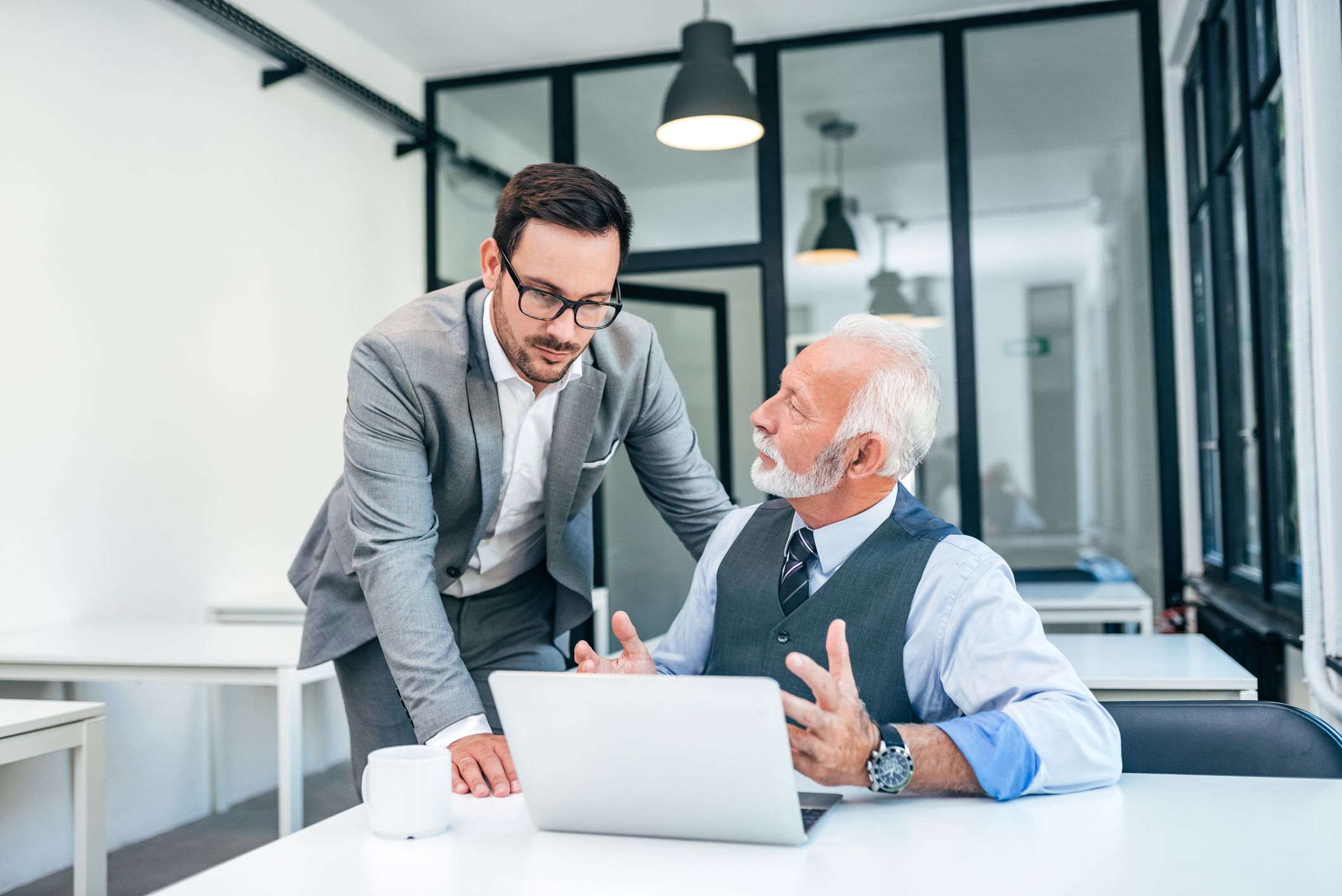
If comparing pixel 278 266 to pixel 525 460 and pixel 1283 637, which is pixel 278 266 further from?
pixel 1283 637

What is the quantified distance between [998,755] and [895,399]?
0.55 m

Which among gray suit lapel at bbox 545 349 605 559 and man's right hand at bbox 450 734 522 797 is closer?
man's right hand at bbox 450 734 522 797

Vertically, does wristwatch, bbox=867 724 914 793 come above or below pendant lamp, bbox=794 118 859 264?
below

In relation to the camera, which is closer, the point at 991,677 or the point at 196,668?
the point at 991,677

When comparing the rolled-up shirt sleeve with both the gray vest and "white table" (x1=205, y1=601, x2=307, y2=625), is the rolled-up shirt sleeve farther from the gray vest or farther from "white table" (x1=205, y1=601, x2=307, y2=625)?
"white table" (x1=205, y1=601, x2=307, y2=625)

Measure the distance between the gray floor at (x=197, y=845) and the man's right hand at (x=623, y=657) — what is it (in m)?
1.87

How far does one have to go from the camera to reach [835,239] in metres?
4.68

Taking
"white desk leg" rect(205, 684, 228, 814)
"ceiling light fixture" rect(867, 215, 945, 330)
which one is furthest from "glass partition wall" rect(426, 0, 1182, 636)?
"white desk leg" rect(205, 684, 228, 814)

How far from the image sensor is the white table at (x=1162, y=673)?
204cm

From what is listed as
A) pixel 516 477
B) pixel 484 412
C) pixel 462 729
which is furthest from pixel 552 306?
pixel 462 729

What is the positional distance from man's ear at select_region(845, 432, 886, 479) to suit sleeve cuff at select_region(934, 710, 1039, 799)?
453 millimetres

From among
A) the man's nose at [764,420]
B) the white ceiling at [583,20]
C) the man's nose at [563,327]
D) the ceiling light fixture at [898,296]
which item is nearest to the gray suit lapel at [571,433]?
the man's nose at [563,327]

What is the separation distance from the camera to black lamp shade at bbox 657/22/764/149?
3.66 meters

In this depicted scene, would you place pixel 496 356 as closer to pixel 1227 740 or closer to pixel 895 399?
pixel 895 399
